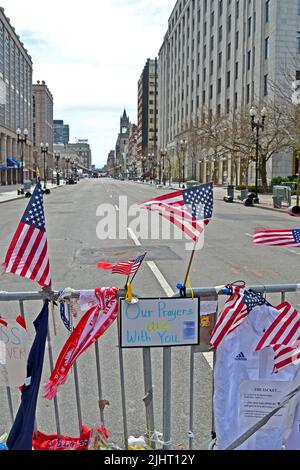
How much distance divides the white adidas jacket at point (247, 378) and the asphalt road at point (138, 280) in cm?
41

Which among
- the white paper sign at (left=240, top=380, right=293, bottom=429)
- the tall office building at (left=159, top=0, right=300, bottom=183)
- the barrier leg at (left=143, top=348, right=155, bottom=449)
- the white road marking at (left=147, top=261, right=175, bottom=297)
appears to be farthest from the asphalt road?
the tall office building at (left=159, top=0, right=300, bottom=183)

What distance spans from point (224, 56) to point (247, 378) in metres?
75.5

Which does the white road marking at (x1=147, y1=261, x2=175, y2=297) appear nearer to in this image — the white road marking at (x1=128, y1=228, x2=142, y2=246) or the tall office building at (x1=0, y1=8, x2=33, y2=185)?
the white road marking at (x1=128, y1=228, x2=142, y2=246)

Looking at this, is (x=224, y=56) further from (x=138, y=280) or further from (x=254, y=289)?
(x=254, y=289)

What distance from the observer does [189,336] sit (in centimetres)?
344

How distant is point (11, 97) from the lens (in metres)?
81.8

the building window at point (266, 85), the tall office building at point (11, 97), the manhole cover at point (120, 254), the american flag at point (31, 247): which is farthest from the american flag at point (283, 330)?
the tall office building at point (11, 97)

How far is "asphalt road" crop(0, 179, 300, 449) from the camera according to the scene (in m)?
4.24

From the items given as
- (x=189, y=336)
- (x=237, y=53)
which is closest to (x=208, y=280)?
(x=189, y=336)

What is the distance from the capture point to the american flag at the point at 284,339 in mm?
3375

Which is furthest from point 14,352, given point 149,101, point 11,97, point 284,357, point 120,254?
point 149,101

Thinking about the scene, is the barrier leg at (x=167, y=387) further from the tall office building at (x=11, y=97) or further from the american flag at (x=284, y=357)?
the tall office building at (x=11, y=97)
